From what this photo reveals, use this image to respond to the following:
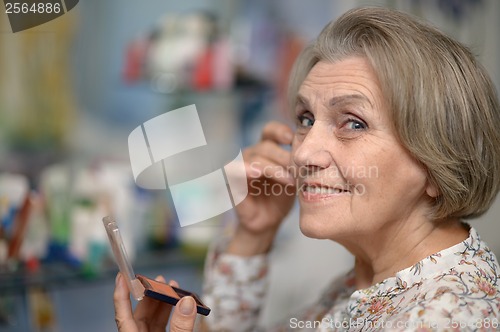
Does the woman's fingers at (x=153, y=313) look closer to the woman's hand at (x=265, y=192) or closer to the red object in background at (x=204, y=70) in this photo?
the woman's hand at (x=265, y=192)

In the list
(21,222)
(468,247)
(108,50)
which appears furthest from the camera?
(108,50)

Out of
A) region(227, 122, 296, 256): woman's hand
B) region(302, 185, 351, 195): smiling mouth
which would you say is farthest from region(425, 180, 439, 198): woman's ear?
region(227, 122, 296, 256): woman's hand

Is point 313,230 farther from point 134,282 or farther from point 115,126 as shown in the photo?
point 115,126

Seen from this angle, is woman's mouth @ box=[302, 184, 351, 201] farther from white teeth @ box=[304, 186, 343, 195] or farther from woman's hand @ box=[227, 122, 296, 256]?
woman's hand @ box=[227, 122, 296, 256]

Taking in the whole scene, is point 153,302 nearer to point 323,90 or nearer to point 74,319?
point 323,90

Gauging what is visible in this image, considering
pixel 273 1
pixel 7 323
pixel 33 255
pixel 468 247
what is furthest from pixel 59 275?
pixel 273 1

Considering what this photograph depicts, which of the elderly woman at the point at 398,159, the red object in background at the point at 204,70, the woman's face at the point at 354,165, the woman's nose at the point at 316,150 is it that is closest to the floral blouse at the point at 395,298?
the elderly woman at the point at 398,159

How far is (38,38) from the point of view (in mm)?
1972

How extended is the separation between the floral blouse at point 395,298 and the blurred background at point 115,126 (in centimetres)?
28

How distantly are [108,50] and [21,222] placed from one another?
0.70 metres

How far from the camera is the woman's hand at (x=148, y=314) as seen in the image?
3.32 feet

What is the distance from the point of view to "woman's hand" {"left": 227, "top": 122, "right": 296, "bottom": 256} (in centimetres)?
141

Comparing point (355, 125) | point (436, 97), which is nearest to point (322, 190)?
point (355, 125)

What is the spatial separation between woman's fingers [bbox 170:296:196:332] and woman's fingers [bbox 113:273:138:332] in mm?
100
